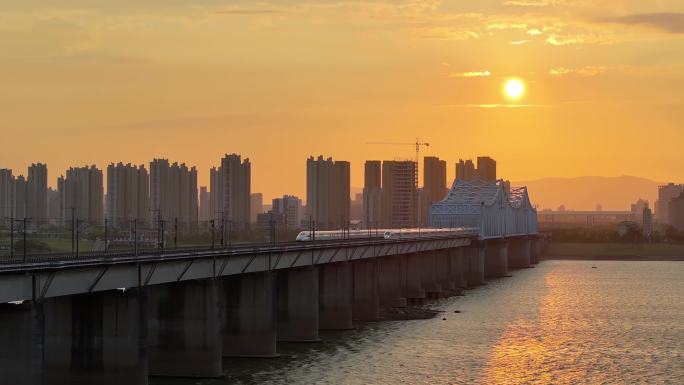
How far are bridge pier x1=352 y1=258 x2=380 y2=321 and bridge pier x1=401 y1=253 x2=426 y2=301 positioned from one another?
23.5m

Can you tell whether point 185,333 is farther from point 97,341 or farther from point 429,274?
point 429,274

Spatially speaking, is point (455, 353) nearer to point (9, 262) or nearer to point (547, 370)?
point (547, 370)

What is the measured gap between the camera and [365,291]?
113 m

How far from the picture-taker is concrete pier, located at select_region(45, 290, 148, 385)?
57.4 metres

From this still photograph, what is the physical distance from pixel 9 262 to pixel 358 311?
6332 cm

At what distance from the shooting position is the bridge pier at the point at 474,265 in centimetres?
18638

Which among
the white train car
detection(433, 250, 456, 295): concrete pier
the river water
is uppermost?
the white train car

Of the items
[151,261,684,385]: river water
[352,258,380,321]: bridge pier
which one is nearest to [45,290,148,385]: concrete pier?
[151,261,684,385]: river water

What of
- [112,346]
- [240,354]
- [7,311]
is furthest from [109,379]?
[240,354]

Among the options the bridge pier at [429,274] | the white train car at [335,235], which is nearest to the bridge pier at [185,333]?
the white train car at [335,235]

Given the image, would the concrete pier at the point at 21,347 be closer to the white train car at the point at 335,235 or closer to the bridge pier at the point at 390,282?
the bridge pier at the point at 390,282

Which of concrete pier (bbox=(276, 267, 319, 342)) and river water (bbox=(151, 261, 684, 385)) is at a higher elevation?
concrete pier (bbox=(276, 267, 319, 342))

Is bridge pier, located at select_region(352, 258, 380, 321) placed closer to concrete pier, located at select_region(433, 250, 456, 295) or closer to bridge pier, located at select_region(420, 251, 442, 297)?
bridge pier, located at select_region(420, 251, 442, 297)

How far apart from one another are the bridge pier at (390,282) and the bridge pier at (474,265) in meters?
52.3
